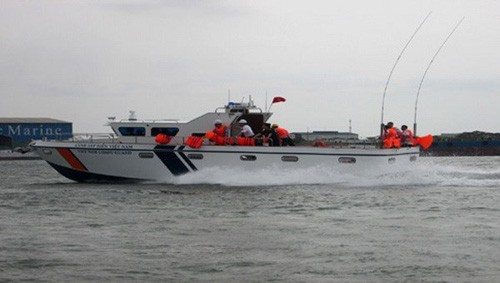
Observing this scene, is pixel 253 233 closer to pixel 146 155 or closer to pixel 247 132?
pixel 247 132

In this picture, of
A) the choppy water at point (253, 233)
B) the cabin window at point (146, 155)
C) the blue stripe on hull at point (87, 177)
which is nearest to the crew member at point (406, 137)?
the choppy water at point (253, 233)

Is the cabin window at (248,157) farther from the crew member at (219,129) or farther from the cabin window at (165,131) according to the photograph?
the cabin window at (165,131)

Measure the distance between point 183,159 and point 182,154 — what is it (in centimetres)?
18

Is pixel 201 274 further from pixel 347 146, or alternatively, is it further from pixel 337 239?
pixel 347 146

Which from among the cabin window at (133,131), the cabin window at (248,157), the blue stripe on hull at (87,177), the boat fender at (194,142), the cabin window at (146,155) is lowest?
the blue stripe on hull at (87,177)

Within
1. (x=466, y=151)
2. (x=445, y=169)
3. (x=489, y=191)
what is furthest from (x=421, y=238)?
(x=466, y=151)

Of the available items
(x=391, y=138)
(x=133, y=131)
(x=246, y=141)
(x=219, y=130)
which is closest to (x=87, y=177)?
(x=133, y=131)

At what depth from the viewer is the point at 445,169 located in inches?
1508

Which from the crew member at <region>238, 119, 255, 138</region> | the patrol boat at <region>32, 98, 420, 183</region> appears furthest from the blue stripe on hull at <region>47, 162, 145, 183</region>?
the crew member at <region>238, 119, 255, 138</region>

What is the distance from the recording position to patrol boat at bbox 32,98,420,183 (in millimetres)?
28859

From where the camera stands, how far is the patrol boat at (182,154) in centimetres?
2886

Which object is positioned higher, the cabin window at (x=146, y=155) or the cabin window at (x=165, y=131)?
the cabin window at (x=165, y=131)

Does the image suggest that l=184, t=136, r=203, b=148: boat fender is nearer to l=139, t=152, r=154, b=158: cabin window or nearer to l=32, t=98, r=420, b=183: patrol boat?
l=32, t=98, r=420, b=183: patrol boat

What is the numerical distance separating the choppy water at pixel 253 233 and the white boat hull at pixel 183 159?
0.84m
